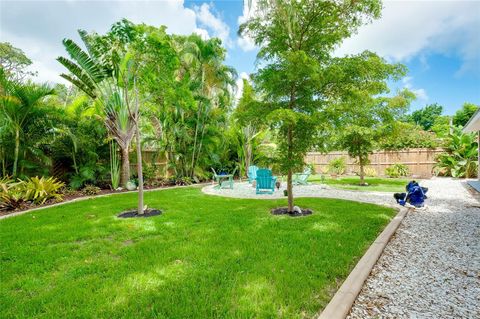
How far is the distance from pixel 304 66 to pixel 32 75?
24683 millimetres

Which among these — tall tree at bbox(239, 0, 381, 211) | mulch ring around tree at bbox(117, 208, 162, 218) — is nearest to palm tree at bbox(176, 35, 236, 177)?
tall tree at bbox(239, 0, 381, 211)

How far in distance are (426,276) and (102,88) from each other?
1085cm

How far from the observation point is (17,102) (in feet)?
23.8

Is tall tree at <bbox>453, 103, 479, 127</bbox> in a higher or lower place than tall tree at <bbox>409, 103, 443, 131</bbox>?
lower

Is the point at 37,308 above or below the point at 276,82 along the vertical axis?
below

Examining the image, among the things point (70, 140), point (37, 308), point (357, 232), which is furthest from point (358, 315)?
point (70, 140)

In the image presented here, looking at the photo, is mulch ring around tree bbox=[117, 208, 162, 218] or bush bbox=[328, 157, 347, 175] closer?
mulch ring around tree bbox=[117, 208, 162, 218]

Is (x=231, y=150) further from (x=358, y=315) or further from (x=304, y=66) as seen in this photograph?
(x=358, y=315)

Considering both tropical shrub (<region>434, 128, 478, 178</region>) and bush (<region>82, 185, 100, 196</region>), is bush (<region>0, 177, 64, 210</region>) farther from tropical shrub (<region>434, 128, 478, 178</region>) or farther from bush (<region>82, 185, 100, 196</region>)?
tropical shrub (<region>434, 128, 478, 178</region>)

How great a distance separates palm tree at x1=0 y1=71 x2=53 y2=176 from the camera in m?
7.13

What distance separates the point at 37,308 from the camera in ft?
6.82

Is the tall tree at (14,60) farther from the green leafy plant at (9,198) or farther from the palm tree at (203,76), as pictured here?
the green leafy plant at (9,198)

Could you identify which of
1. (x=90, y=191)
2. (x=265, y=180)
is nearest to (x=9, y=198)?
(x=90, y=191)

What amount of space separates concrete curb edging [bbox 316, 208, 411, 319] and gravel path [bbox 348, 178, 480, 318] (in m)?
0.07
